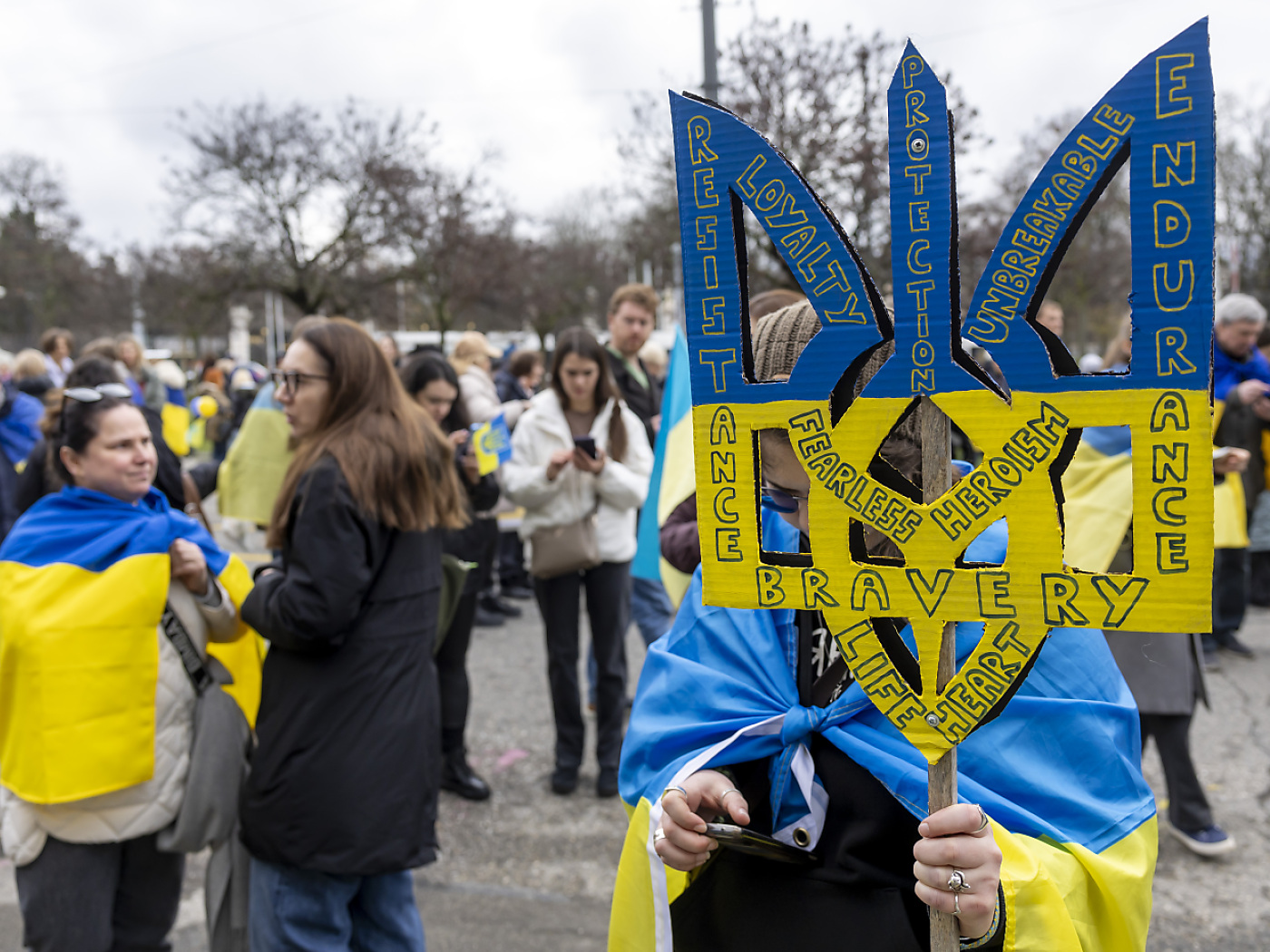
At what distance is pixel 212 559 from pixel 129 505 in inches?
9.9

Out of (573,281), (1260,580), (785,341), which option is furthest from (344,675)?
(573,281)

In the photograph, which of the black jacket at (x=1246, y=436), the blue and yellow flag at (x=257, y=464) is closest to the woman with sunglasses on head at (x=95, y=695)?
the blue and yellow flag at (x=257, y=464)

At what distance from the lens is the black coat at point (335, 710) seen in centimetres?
229

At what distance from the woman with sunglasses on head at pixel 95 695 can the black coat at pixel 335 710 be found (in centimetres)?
24

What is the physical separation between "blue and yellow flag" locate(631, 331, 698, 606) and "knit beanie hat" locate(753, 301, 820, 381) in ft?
5.90

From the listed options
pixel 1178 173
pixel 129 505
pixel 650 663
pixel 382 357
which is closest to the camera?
pixel 1178 173

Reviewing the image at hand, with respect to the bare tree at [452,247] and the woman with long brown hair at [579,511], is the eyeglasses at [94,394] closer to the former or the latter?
the woman with long brown hair at [579,511]

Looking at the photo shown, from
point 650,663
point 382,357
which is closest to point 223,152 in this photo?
point 382,357

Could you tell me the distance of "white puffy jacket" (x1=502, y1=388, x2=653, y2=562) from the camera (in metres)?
4.21

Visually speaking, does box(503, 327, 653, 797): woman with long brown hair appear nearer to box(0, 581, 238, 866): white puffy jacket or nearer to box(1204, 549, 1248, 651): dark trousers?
box(0, 581, 238, 866): white puffy jacket

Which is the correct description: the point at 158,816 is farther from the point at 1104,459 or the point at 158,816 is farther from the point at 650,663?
the point at 1104,459

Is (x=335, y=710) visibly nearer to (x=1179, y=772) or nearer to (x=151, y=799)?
(x=151, y=799)

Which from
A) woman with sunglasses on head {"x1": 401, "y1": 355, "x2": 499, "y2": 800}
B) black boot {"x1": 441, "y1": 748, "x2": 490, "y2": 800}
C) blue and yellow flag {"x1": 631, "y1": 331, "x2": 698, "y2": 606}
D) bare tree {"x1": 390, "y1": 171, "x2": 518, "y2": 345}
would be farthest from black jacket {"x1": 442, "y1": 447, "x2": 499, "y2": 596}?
bare tree {"x1": 390, "y1": 171, "x2": 518, "y2": 345}

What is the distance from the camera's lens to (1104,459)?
11.0 feet
